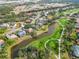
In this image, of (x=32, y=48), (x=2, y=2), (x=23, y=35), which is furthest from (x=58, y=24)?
(x=2, y=2)

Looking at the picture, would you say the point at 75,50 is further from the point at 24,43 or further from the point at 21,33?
the point at 21,33

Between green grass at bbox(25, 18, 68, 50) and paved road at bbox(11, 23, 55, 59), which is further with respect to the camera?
green grass at bbox(25, 18, 68, 50)

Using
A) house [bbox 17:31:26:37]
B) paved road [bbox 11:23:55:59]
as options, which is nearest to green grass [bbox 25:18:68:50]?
paved road [bbox 11:23:55:59]

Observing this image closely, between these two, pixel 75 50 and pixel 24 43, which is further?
pixel 24 43

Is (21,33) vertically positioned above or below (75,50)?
above

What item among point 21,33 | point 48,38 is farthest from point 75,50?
point 21,33

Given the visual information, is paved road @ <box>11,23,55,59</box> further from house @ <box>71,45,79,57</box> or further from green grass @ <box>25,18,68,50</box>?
house @ <box>71,45,79,57</box>

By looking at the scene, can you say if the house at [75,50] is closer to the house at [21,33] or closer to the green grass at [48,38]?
the green grass at [48,38]

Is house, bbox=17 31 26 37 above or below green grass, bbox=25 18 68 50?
above

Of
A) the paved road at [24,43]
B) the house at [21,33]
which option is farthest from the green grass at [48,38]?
the house at [21,33]

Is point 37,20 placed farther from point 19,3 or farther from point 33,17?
point 19,3

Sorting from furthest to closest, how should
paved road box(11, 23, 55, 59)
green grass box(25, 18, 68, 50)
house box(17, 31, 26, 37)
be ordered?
house box(17, 31, 26, 37), green grass box(25, 18, 68, 50), paved road box(11, 23, 55, 59)
